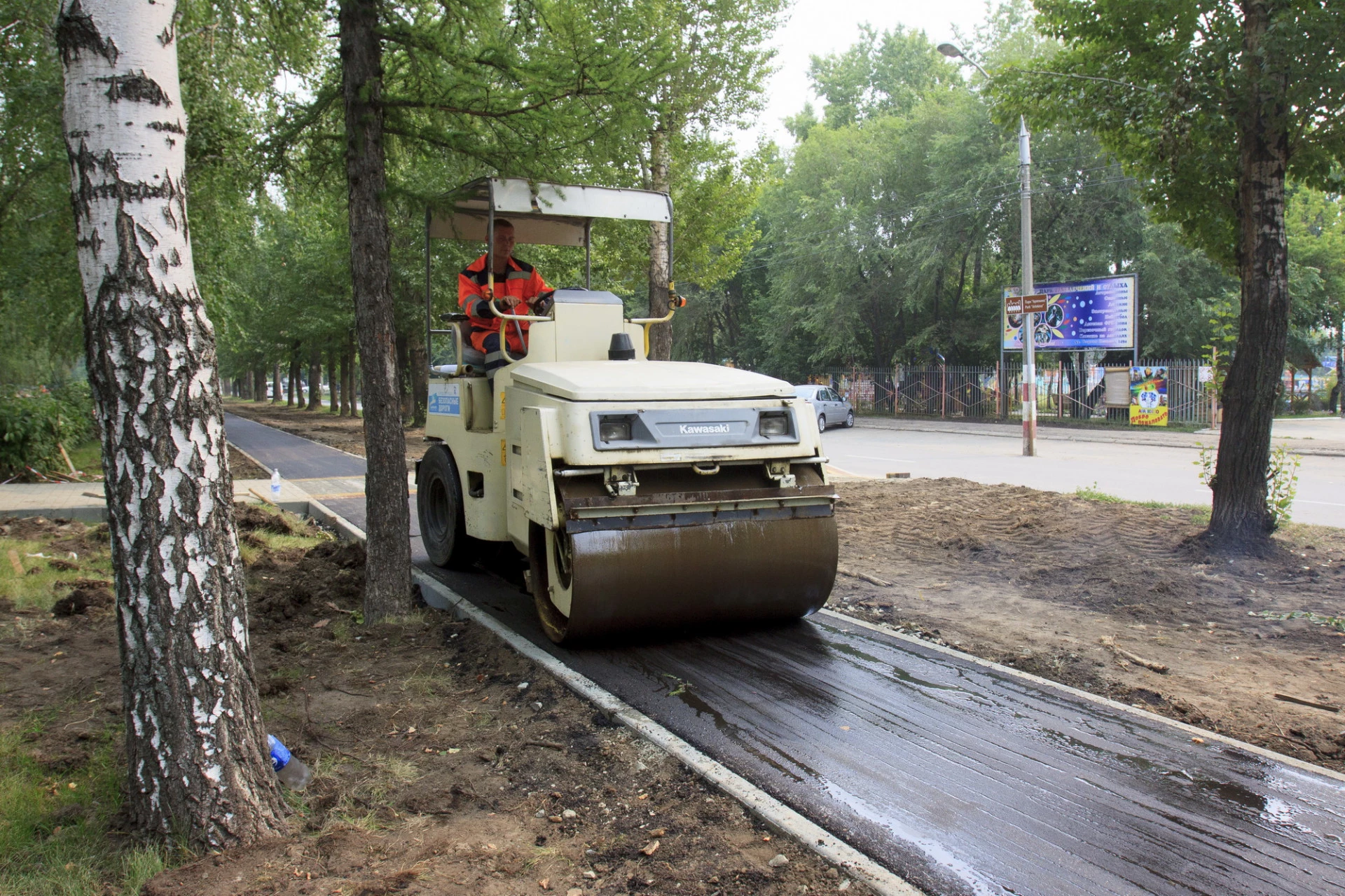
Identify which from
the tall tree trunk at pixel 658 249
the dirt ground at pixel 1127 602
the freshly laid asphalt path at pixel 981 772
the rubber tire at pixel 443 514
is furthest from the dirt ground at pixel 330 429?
the freshly laid asphalt path at pixel 981 772

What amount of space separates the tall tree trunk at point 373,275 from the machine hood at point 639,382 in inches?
36.4

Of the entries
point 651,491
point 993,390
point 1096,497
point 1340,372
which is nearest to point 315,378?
point 993,390

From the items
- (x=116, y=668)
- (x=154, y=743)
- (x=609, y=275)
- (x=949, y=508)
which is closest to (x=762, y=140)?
(x=609, y=275)

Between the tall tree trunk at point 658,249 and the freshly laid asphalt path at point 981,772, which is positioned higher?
the tall tree trunk at point 658,249

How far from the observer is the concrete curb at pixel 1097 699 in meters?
4.06

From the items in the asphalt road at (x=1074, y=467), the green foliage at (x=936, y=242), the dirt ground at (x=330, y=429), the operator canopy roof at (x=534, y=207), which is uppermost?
the green foliage at (x=936, y=242)

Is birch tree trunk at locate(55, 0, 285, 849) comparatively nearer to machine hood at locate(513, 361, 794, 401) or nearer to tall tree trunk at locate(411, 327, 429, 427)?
machine hood at locate(513, 361, 794, 401)

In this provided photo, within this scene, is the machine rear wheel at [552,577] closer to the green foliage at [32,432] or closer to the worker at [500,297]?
the worker at [500,297]

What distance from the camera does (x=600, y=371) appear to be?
5.79 meters

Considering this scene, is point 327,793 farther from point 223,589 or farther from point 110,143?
point 110,143

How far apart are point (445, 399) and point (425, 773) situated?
3.98 meters

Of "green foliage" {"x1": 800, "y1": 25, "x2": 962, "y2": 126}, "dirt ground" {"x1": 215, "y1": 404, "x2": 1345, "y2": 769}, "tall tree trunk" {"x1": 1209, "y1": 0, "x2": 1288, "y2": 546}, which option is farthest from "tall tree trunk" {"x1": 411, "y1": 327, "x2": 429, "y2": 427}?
"green foliage" {"x1": 800, "y1": 25, "x2": 962, "y2": 126}

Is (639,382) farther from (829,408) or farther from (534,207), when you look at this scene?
(829,408)

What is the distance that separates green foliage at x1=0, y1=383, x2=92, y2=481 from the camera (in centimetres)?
1470
